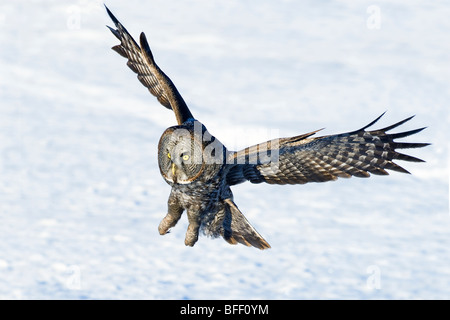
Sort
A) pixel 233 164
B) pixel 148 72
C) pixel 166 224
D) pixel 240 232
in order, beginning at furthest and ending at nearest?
pixel 148 72
pixel 240 232
pixel 166 224
pixel 233 164

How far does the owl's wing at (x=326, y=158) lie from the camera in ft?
24.4

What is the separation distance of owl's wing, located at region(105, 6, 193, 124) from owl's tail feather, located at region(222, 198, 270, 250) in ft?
3.97

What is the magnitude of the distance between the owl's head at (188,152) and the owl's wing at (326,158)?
231 millimetres

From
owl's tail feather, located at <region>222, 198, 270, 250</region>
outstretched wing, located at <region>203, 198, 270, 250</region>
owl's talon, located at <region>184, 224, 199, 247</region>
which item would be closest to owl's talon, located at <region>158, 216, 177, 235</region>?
owl's talon, located at <region>184, 224, 199, 247</region>

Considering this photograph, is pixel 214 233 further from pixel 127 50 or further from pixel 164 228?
pixel 127 50

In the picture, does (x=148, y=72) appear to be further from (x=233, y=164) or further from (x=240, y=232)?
(x=240, y=232)

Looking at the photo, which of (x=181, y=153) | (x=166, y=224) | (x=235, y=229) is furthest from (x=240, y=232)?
(x=181, y=153)

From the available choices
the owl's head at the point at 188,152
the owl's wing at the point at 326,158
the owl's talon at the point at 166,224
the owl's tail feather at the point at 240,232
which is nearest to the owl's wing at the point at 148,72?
the owl's head at the point at 188,152

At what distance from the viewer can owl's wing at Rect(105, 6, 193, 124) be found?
27.0 ft

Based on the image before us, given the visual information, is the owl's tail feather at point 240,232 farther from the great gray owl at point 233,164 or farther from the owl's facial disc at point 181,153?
the owl's facial disc at point 181,153

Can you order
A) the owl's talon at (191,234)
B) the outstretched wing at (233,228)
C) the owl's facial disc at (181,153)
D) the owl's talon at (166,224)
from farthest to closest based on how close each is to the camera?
1. the outstretched wing at (233,228)
2. the owl's talon at (166,224)
3. the owl's talon at (191,234)
4. the owl's facial disc at (181,153)

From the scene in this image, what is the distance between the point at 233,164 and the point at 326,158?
0.96 m

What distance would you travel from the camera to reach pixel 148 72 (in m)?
9.20

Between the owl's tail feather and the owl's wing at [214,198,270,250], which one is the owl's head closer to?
the owl's wing at [214,198,270,250]
